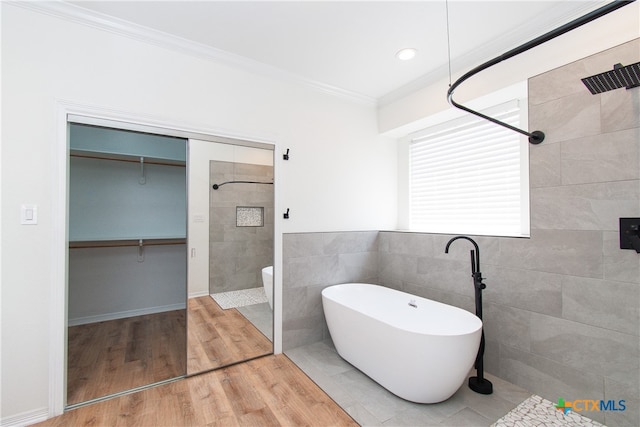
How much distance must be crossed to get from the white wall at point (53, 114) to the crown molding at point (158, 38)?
39 mm

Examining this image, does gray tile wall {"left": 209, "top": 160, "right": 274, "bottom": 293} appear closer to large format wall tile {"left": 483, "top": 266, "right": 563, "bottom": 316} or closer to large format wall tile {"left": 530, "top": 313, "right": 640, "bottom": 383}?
large format wall tile {"left": 483, "top": 266, "right": 563, "bottom": 316}

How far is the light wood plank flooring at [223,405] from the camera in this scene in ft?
5.88

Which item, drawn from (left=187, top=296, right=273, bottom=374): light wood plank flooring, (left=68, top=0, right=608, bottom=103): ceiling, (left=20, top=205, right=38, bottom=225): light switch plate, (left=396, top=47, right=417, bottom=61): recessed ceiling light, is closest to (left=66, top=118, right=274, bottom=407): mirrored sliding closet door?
(left=187, top=296, right=273, bottom=374): light wood plank flooring

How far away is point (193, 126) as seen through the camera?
2328 millimetres

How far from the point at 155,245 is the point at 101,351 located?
4.22 ft

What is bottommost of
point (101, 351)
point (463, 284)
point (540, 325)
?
point (101, 351)

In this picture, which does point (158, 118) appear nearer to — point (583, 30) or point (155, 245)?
point (155, 245)

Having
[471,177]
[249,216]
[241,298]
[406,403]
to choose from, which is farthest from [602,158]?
[241,298]

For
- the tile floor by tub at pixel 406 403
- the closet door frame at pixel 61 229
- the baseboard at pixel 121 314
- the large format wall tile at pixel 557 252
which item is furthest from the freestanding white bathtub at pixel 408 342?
the baseboard at pixel 121 314

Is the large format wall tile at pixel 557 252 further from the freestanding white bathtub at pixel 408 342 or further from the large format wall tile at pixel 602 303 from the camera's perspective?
the freestanding white bathtub at pixel 408 342

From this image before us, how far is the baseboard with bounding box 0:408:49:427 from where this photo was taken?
173 centimetres

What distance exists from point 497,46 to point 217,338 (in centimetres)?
335

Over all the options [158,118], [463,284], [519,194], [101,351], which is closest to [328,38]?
[158,118]

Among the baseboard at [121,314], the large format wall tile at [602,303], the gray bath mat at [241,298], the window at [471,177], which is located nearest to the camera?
the large format wall tile at [602,303]
